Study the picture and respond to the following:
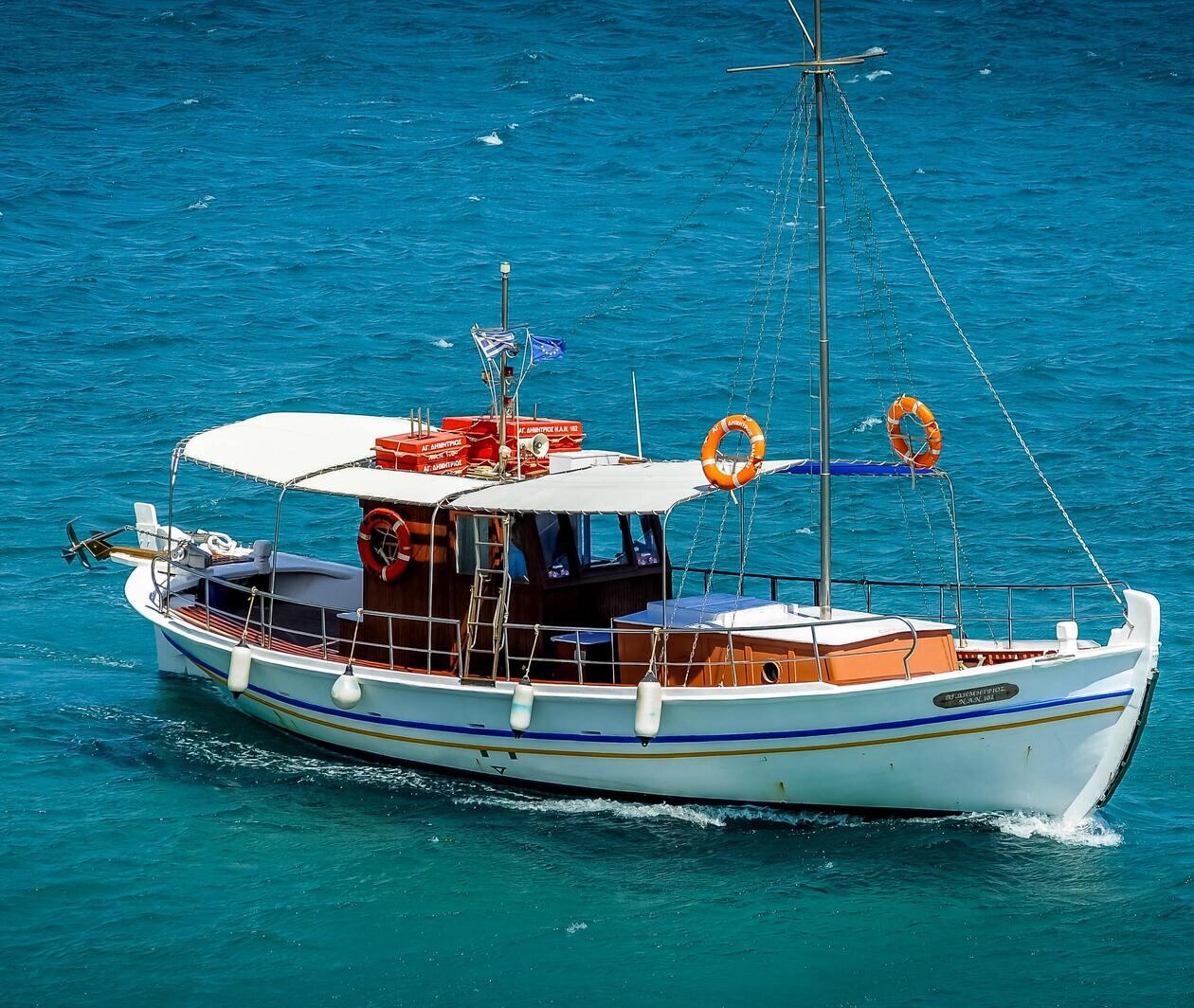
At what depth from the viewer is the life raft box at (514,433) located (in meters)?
26.0

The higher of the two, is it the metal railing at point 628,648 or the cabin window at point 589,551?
the cabin window at point 589,551

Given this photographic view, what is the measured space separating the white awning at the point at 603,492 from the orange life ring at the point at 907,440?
5.32 feet

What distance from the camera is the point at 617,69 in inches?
3004

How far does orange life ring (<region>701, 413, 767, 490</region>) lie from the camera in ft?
73.2

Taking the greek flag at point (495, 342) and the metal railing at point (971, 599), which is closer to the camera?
the greek flag at point (495, 342)

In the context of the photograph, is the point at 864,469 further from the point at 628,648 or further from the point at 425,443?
the point at 425,443

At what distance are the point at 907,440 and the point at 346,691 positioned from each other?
8909mm

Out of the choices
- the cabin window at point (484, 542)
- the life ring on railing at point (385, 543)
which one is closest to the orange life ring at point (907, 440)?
the cabin window at point (484, 542)

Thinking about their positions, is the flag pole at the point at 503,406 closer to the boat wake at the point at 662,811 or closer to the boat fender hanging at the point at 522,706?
Result: the boat fender hanging at the point at 522,706

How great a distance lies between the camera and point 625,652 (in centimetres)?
2392

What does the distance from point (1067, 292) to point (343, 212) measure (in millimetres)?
25840

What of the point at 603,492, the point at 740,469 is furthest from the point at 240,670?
the point at 740,469

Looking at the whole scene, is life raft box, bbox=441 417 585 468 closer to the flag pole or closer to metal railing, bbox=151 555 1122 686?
the flag pole

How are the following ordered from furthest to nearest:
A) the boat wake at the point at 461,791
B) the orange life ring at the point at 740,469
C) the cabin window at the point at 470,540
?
the cabin window at the point at 470,540 < the boat wake at the point at 461,791 < the orange life ring at the point at 740,469
